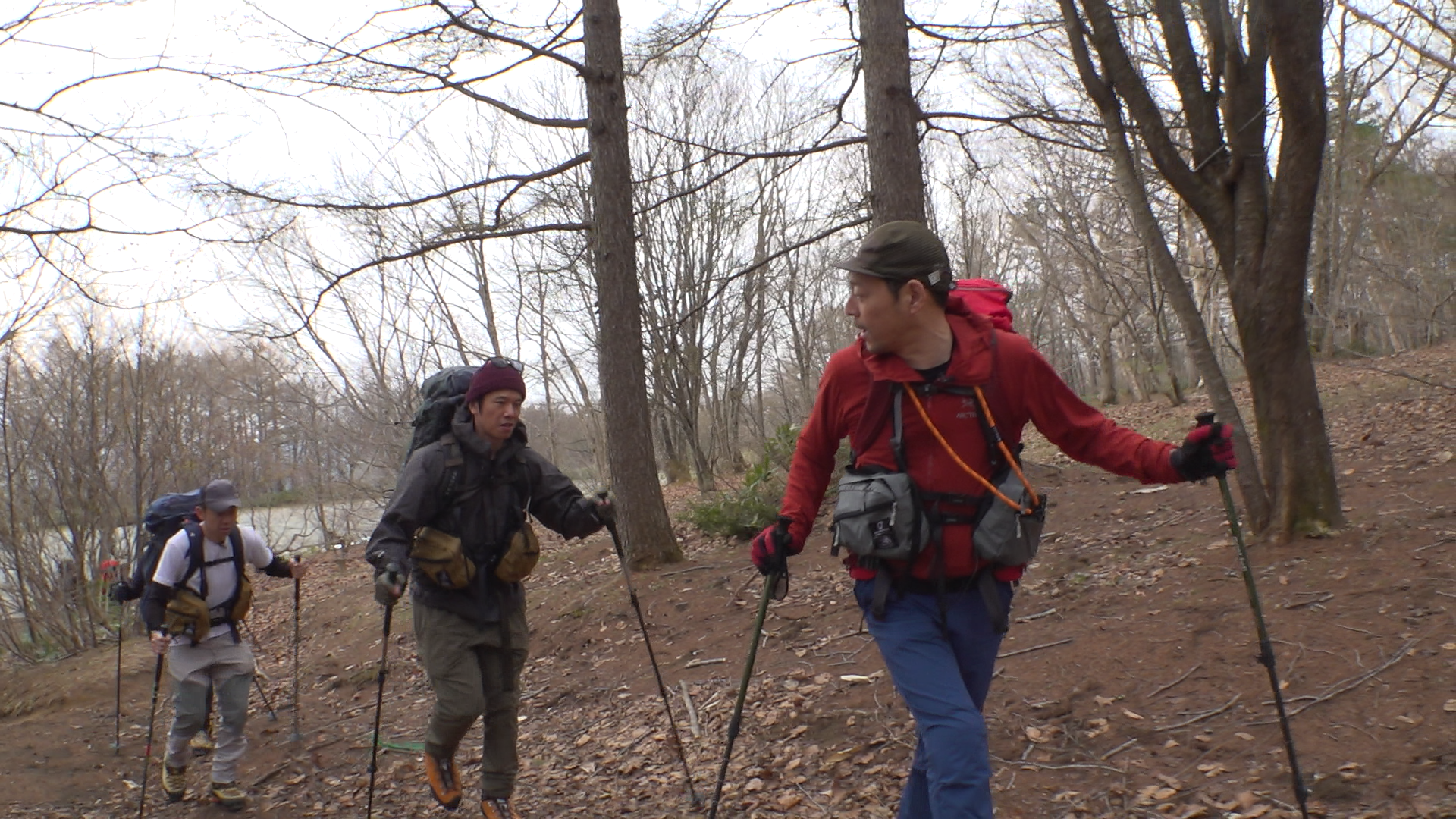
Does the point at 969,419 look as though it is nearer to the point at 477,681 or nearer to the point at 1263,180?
the point at 477,681

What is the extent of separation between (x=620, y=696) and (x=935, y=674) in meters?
4.61

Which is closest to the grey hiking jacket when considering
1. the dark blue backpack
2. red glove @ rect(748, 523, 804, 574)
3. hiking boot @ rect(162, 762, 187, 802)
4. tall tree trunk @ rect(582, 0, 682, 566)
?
red glove @ rect(748, 523, 804, 574)

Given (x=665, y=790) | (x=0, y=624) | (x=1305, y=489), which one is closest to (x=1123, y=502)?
(x=1305, y=489)

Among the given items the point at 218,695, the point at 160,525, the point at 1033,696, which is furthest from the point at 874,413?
the point at 160,525

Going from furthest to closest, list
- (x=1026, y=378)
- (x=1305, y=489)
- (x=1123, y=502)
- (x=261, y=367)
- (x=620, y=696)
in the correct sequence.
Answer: (x=261, y=367) < (x=1123, y=502) < (x=620, y=696) < (x=1305, y=489) < (x=1026, y=378)

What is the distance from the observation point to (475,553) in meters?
4.73

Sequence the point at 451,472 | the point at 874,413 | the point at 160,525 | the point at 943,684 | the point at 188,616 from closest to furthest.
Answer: the point at 943,684 < the point at 874,413 < the point at 451,472 < the point at 188,616 < the point at 160,525

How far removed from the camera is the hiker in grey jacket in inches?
179

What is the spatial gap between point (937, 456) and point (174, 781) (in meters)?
5.96

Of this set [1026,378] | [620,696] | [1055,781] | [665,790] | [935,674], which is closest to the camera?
[935,674]

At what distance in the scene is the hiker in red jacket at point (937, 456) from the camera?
9.66 feet

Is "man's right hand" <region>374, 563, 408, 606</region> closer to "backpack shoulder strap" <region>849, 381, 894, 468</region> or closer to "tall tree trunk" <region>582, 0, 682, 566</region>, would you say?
"backpack shoulder strap" <region>849, 381, 894, 468</region>

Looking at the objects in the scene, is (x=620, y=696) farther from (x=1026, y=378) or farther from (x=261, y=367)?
(x=261, y=367)

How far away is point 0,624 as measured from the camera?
13.0 meters
